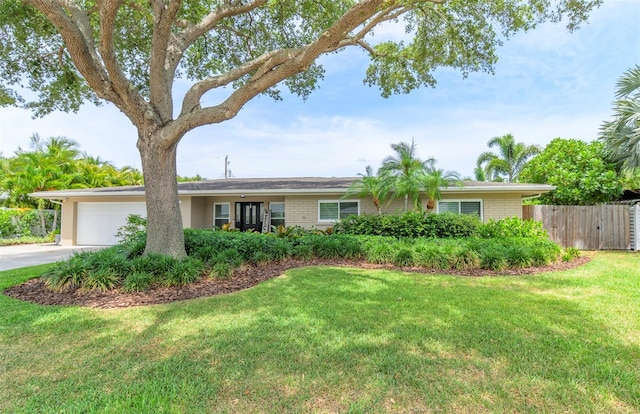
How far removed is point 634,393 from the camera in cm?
254

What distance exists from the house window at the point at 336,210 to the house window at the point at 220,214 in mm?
4900

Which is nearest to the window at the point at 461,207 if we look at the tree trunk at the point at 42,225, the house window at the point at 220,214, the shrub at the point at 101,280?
the house window at the point at 220,214

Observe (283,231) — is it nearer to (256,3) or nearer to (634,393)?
(256,3)

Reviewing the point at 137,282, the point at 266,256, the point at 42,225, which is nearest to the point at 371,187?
the point at 266,256

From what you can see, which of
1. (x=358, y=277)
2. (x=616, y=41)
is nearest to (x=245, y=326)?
(x=358, y=277)

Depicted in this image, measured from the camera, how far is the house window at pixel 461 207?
12289mm

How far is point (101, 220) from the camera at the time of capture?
1432 cm

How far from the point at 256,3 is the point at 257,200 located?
8215mm

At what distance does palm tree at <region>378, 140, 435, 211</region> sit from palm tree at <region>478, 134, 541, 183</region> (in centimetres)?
1441

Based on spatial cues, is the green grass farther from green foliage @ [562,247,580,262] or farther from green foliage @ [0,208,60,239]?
green foliage @ [0,208,60,239]

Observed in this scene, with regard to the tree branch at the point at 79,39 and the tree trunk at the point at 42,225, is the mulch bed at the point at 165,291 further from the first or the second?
the tree trunk at the point at 42,225

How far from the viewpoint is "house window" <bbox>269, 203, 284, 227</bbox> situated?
14.1 metres

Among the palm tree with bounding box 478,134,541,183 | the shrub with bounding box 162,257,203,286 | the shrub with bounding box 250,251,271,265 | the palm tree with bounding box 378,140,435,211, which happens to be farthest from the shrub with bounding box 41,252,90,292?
the palm tree with bounding box 478,134,541,183

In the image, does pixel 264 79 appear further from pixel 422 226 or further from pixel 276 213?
pixel 276 213
